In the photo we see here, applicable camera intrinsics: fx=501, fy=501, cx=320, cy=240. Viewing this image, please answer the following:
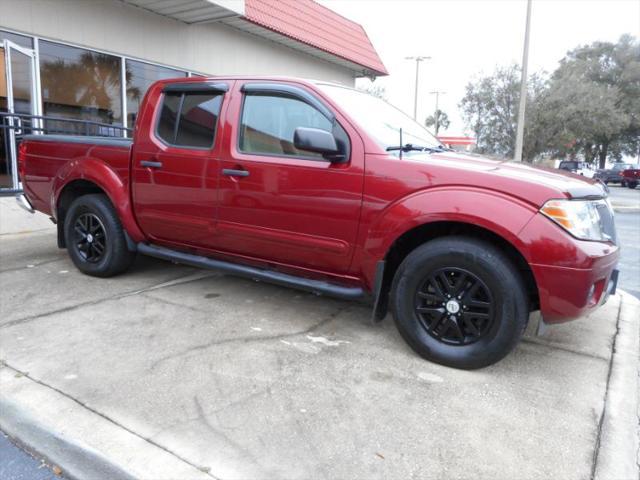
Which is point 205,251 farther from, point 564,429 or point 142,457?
point 564,429

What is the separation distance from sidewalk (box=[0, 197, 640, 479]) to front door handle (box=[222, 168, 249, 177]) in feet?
3.62

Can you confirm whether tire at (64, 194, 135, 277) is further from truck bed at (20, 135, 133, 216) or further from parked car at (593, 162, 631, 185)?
parked car at (593, 162, 631, 185)

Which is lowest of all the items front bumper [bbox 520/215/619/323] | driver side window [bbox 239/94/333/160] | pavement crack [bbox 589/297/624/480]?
pavement crack [bbox 589/297/624/480]

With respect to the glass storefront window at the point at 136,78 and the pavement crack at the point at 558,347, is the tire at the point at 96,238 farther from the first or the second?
the glass storefront window at the point at 136,78

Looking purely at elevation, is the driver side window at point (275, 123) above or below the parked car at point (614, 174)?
above

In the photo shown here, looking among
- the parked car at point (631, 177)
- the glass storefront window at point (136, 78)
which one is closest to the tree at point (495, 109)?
the parked car at point (631, 177)

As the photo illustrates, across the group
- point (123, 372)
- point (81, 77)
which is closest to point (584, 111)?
point (81, 77)

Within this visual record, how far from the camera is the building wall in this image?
823cm

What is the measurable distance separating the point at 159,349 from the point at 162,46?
8924mm

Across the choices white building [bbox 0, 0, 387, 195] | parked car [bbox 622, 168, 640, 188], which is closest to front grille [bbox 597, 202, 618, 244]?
white building [bbox 0, 0, 387, 195]

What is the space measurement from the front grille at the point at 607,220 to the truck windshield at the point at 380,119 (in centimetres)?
123

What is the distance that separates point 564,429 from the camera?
2.55m

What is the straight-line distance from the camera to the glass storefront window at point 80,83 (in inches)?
345

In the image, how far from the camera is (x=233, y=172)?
3.73 metres
